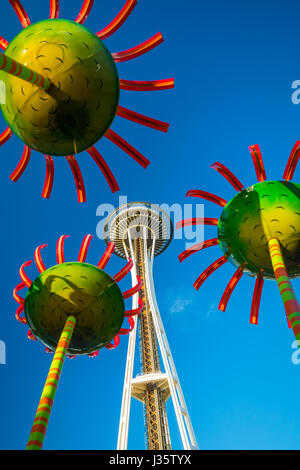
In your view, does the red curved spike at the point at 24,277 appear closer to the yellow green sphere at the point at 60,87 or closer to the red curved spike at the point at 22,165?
the red curved spike at the point at 22,165

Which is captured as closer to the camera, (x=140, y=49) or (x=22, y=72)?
(x=22, y=72)

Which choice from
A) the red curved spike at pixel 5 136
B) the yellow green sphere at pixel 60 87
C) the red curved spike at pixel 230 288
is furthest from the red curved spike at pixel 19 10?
the red curved spike at pixel 230 288

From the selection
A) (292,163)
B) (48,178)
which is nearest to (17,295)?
(48,178)

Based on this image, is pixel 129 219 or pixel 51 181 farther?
pixel 129 219

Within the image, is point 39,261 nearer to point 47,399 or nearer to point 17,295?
point 17,295

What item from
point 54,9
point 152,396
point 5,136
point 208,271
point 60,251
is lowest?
point 208,271

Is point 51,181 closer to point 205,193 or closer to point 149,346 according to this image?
point 205,193
